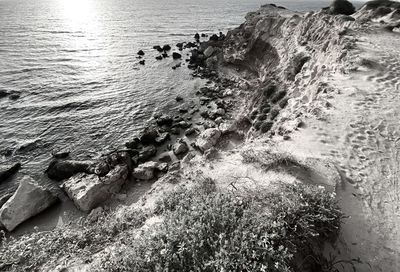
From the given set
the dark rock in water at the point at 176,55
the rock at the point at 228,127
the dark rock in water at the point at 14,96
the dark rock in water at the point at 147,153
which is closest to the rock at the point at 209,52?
the dark rock in water at the point at 176,55

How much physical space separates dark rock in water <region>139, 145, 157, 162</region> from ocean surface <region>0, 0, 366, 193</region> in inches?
107

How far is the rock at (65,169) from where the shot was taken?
706 inches

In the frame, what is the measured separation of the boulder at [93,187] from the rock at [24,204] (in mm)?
1295

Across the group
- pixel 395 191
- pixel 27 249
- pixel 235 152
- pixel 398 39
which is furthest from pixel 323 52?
pixel 27 249

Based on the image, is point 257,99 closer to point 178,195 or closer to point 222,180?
point 222,180

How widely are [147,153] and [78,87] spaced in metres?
16.2

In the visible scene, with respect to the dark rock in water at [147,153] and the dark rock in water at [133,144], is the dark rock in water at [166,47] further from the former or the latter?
the dark rock in water at [147,153]

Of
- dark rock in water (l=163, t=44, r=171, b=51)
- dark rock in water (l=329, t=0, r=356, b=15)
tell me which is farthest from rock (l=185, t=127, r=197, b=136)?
dark rock in water (l=163, t=44, r=171, b=51)

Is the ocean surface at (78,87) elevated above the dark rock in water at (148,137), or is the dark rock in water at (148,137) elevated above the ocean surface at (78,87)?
the ocean surface at (78,87)

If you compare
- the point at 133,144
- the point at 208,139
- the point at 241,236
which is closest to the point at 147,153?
the point at 133,144

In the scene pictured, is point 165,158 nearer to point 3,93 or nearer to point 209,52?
point 3,93

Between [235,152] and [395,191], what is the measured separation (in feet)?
25.6

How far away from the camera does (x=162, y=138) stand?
21859 mm

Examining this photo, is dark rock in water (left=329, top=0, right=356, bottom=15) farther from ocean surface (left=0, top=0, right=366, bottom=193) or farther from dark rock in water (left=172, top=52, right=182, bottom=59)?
dark rock in water (left=172, top=52, right=182, bottom=59)
